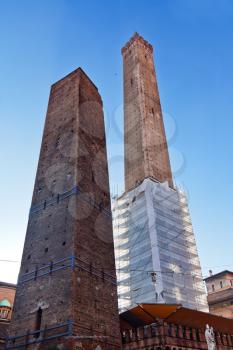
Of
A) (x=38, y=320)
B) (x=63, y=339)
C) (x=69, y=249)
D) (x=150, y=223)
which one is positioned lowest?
(x=63, y=339)

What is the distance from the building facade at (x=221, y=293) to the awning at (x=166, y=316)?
22447 millimetres

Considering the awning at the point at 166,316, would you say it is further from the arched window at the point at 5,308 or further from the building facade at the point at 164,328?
the arched window at the point at 5,308

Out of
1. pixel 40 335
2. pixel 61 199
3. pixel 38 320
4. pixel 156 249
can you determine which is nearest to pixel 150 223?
pixel 156 249

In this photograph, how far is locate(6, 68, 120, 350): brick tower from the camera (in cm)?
1573

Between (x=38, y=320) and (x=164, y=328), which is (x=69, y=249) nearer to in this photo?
(x=38, y=320)

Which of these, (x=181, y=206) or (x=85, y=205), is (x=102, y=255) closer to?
(x=85, y=205)

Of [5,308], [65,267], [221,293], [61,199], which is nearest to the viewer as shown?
[65,267]

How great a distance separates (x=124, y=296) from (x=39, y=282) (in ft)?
59.2

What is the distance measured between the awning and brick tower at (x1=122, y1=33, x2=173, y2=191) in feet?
69.6

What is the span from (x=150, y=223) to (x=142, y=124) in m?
15.1

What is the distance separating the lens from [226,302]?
135 ft

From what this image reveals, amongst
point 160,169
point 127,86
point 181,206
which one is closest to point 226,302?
point 181,206

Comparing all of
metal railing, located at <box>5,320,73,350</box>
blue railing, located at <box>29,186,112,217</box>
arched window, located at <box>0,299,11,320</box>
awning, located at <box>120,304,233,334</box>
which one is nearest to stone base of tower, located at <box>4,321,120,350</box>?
metal railing, located at <box>5,320,73,350</box>

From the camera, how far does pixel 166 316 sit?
17781 mm
